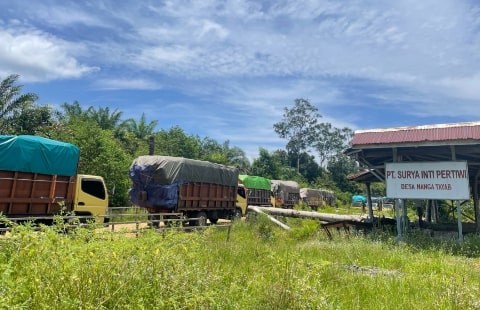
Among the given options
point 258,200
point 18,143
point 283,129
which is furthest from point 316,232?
point 283,129

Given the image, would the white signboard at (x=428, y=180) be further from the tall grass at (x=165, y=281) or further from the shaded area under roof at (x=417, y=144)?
the tall grass at (x=165, y=281)

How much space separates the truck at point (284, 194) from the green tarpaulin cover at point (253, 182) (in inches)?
96.6

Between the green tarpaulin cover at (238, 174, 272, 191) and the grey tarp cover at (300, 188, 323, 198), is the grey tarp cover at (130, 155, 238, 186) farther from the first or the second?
the grey tarp cover at (300, 188, 323, 198)

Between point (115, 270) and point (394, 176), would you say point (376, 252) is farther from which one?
point (115, 270)

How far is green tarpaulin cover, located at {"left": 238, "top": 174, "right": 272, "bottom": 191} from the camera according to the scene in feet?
104

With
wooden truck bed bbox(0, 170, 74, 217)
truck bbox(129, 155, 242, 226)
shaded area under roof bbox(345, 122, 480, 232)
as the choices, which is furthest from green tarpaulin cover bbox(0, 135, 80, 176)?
shaded area under roof bbox(345, 122, 480, 232)

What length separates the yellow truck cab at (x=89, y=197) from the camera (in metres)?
14.5

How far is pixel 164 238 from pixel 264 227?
10.1 meters

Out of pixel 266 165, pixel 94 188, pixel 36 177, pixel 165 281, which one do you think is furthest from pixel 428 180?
pixel 266 165

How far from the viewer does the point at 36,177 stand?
40.4ft

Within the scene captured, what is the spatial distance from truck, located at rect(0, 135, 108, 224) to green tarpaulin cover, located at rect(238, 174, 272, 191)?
60.0 ft

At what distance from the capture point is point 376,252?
34.9 ft

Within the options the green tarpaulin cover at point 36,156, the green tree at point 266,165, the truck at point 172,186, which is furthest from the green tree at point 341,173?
A: the green tarpaulin cover at point 36,156

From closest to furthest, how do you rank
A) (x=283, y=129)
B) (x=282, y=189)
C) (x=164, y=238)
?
(x=164, y=238) < (x=282, y=189) < (x=283, y=129)
